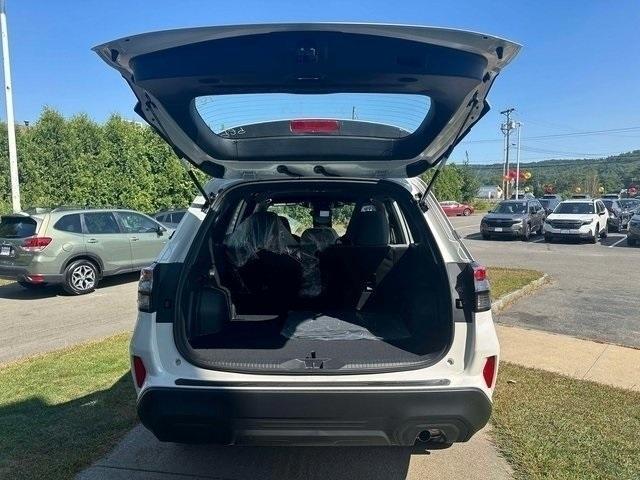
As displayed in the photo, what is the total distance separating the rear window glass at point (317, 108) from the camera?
8.63 feet

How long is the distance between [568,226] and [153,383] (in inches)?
743

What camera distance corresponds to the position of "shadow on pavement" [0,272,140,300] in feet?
30.6

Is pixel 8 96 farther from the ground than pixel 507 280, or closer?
farther from the ground

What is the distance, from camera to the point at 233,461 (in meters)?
3.13

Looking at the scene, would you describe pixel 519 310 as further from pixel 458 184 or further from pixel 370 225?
pixel 458 184

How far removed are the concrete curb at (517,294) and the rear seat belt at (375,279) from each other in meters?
3.51

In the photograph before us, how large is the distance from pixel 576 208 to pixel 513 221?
273 cm

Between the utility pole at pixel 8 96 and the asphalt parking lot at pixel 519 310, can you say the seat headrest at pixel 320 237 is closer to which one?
the asphalt parking lot at pixel 519 310

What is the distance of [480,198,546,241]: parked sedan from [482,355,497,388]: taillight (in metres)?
18.0

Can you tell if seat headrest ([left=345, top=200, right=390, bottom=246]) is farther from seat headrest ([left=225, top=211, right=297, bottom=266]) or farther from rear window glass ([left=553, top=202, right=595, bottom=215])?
rear window glass ([left=553, top=202, right=595, bottom=215])

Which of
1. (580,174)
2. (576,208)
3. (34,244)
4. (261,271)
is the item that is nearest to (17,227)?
(34,244)

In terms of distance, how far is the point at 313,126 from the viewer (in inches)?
113

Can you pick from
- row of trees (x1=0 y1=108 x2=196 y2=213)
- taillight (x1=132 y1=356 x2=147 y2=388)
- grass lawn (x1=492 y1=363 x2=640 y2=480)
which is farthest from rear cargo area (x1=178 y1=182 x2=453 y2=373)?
row of trees (x1=0 y1=108 x2=196 y2=213)

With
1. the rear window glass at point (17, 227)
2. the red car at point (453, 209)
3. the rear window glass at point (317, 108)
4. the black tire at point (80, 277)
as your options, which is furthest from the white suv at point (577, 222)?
the red car at point (453, 209)
